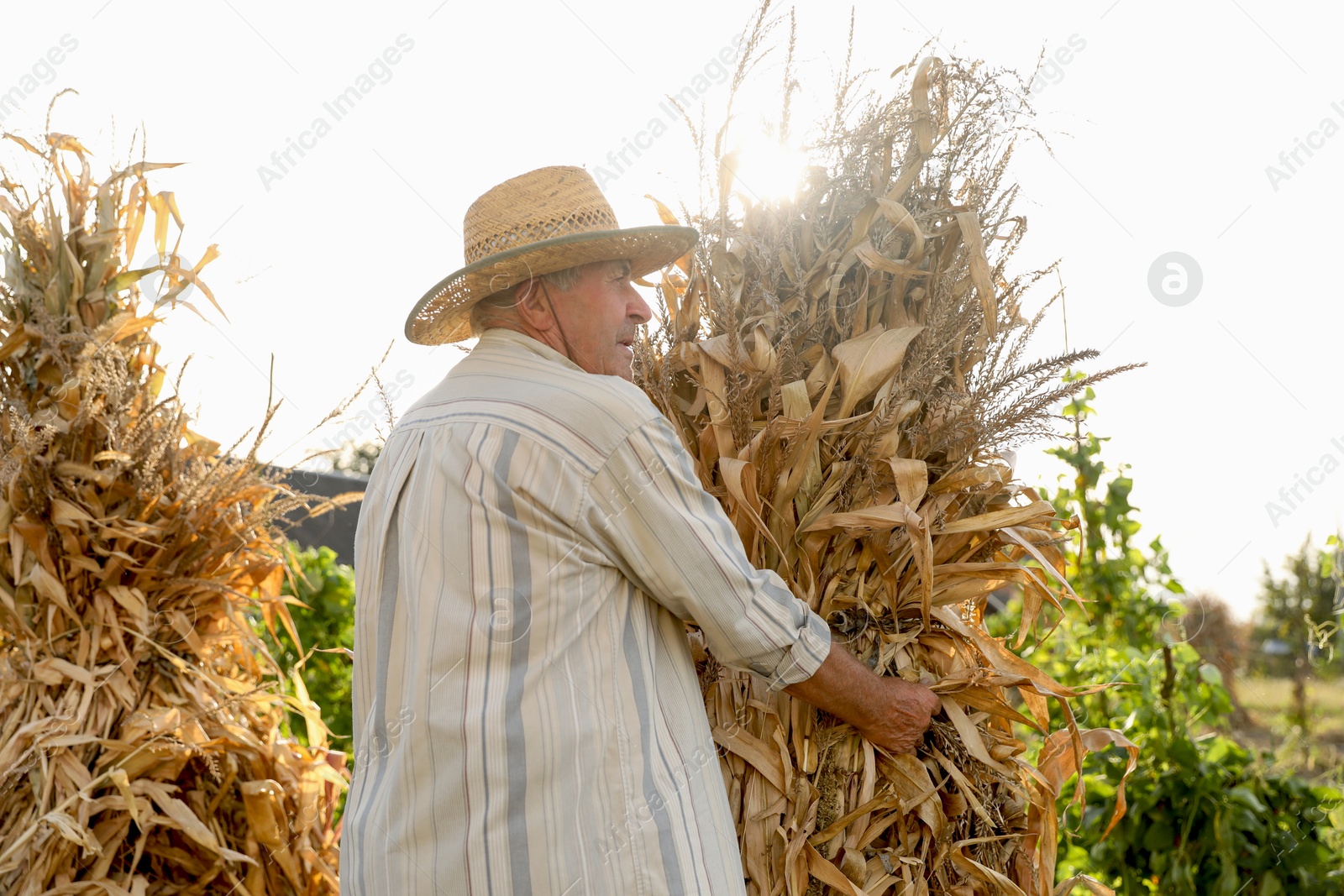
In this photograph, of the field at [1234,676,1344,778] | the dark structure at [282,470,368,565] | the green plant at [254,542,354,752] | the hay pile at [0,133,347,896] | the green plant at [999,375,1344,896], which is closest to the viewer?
the hay pile at [0,133,347,896]

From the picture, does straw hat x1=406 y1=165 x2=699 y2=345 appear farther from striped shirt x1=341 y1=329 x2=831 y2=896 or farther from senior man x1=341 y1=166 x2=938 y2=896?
striped shirt x1=341 y1=329 x2=831 y2=896

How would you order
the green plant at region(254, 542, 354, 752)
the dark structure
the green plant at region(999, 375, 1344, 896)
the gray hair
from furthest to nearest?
the dark structure, the green plant at region(254, 542, 354, 752), the green plant at region(999, 375, 1344, 896), the gray hair

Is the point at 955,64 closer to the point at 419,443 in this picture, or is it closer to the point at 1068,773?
the point at 419,443

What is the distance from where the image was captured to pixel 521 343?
1643 millimetres

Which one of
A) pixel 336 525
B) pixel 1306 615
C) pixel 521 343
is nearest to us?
pixel 521 343

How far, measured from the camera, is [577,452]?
149cm

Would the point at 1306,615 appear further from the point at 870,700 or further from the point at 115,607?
the point at 115,607

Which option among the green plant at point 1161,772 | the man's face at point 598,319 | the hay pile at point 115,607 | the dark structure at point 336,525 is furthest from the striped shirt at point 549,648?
the dark structure at point 336,525

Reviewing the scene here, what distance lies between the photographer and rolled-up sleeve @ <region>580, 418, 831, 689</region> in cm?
148

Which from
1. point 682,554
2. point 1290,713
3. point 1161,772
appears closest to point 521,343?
point 682,554

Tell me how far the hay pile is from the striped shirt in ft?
3.43

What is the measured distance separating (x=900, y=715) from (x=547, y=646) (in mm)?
602

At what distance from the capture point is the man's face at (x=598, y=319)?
5.53ft

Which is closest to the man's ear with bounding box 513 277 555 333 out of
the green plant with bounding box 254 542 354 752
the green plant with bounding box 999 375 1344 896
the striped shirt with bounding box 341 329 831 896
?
the striped shirt with bounding box 341 329 831 896
